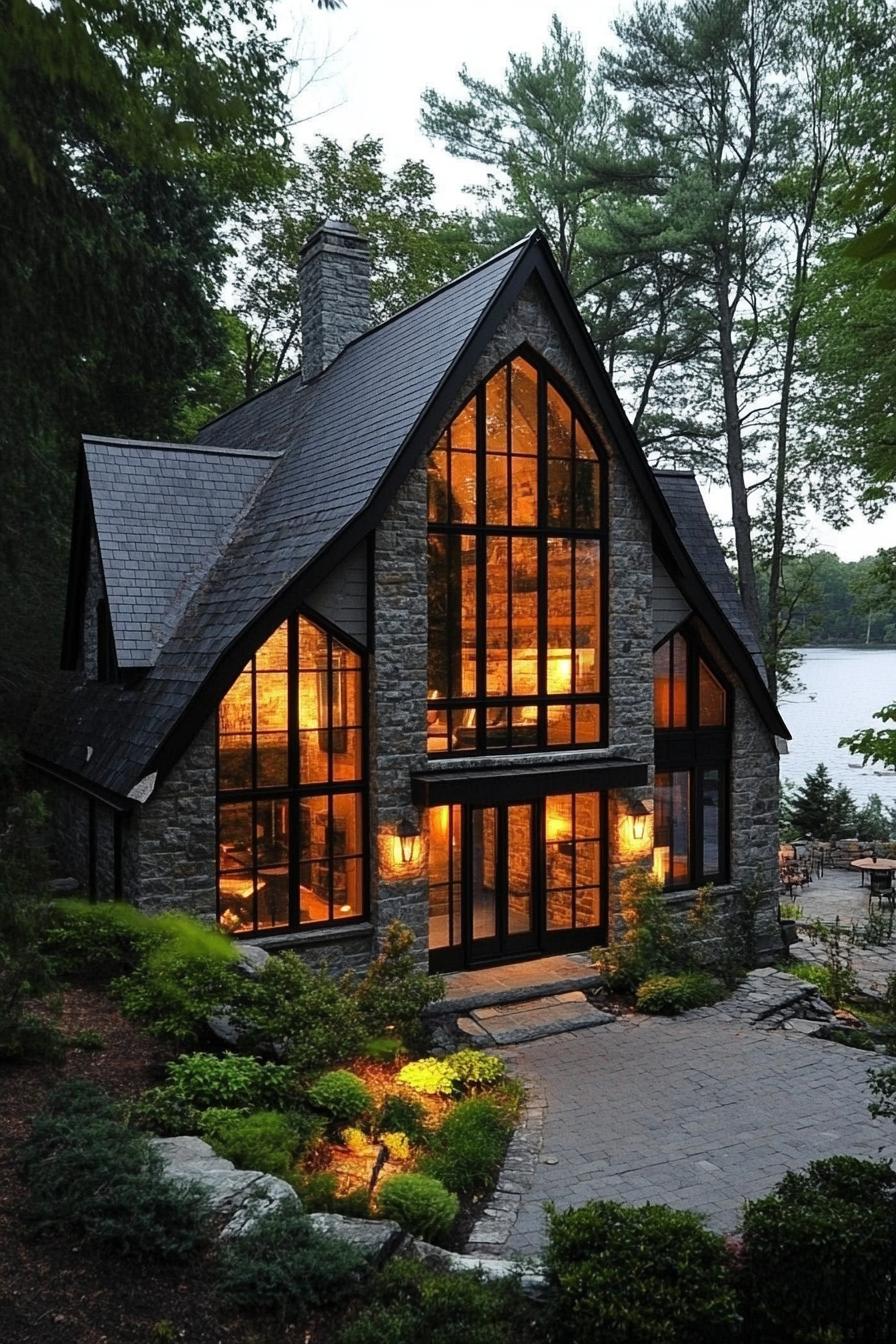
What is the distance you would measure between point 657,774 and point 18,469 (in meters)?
9.46

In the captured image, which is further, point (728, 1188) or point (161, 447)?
point (161, 447)

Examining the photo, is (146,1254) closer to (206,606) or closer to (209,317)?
(206,606)

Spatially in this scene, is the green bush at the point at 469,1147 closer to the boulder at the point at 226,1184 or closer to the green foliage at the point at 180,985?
the boulder at the point at 226,1184

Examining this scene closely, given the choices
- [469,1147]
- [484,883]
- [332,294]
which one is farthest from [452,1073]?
[332,294]

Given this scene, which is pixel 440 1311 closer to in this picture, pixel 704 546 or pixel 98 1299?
pixel 98 1299

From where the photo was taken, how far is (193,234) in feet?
55.9

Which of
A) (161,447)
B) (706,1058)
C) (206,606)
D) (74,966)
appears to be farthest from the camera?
(161,447)

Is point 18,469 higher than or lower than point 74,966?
higher

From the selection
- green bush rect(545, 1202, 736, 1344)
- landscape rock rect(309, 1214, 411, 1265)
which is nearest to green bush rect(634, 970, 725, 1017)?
green bush rect(545, 1202, 736, 1344)

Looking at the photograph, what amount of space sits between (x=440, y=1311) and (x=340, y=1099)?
8.80 ft

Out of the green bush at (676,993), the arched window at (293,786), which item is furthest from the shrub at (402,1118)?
the green bush at (676,993)

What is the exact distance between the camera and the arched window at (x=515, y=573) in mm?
11242

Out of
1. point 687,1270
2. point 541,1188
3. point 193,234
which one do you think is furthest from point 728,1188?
point 193,234

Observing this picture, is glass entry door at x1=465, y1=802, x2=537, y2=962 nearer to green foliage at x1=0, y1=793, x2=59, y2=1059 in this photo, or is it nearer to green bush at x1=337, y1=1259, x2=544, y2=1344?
green foliage at x1=0, y1=793, x2=59, y2=1059
